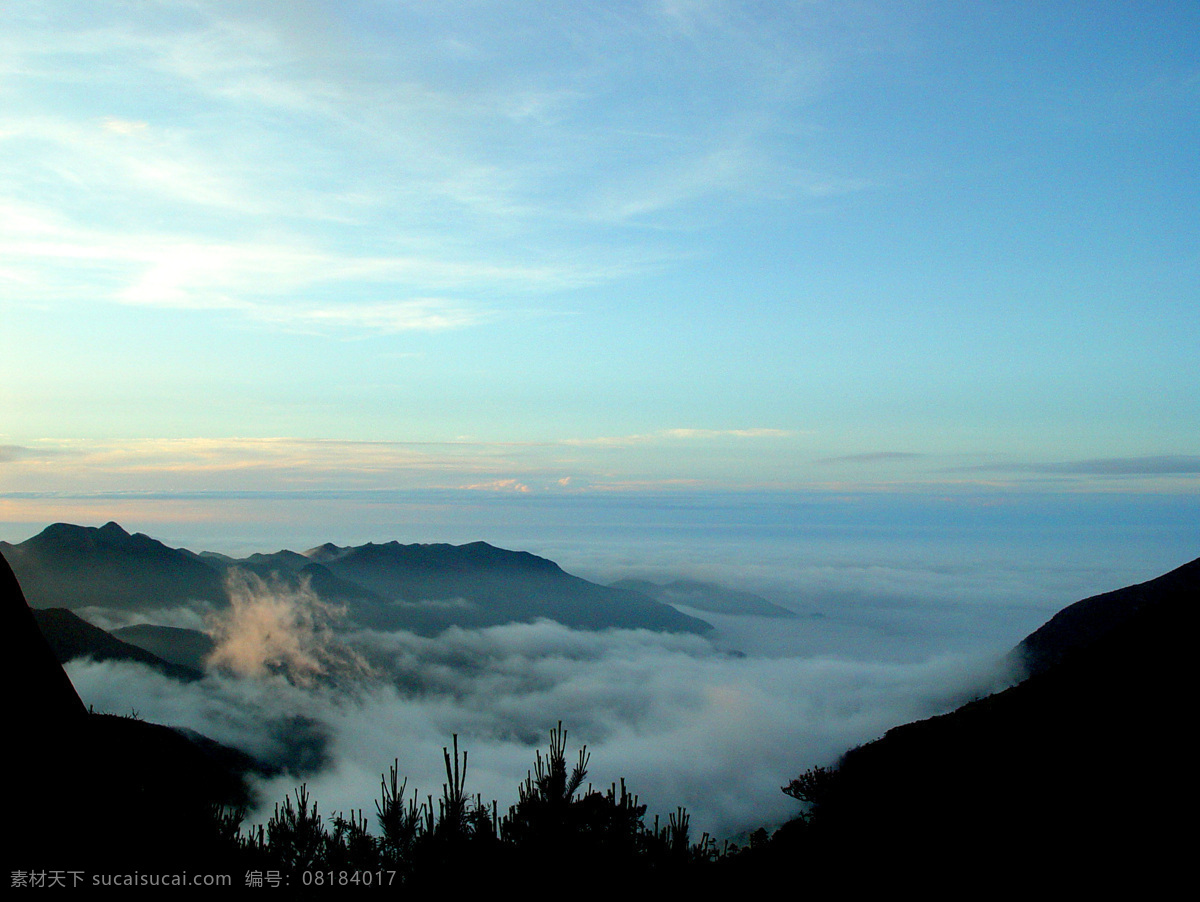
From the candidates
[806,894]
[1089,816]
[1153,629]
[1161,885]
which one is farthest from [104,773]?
[1153,629]

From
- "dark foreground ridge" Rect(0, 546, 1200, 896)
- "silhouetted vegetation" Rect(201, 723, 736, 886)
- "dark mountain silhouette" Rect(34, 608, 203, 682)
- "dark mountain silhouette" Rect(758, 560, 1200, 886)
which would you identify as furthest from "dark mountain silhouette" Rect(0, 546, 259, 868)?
"dark mountain silhouette" Rect(34, 608, 203, 682)

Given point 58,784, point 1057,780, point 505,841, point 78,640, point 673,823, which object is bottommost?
point 78,640

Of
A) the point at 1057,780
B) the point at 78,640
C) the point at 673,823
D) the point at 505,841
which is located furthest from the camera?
the point at 78,640

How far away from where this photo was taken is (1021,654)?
304 ft

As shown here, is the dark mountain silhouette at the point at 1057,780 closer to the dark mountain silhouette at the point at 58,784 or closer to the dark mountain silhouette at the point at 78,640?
the dark mountain silhouette at the point at 58,784

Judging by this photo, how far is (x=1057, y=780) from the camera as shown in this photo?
80.7 feet

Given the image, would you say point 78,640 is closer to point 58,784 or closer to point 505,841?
point 505,841

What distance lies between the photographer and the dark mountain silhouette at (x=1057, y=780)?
19.5 meters

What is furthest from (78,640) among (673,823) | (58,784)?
(673,823)

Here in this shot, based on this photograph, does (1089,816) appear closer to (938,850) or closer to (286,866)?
(938,850)

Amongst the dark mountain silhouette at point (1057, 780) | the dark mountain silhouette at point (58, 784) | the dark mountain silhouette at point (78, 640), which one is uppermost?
the dark mountain silhouette at point (58, 784)

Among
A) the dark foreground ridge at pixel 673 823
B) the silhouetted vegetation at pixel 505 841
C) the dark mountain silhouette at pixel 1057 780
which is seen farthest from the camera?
the dark mountain silhouette at pixel 1057 780

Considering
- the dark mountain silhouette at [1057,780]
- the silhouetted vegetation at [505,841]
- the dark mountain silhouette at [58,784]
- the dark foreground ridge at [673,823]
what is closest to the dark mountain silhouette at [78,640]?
the dark foreground ridge at [673,823]

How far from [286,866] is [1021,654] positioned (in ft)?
A: 308
